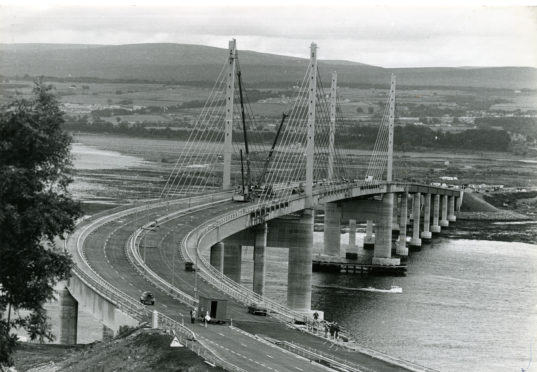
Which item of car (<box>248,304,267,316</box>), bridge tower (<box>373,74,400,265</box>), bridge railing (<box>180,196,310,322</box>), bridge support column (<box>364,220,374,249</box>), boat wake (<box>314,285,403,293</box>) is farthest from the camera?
bridge support column (<box>364,220,374,249</box>)

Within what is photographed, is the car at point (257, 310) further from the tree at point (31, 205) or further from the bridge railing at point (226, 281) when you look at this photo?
the tree at point (31, 205)

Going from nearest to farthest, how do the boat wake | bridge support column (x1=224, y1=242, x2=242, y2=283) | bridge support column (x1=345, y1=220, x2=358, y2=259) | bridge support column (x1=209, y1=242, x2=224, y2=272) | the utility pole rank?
bridge support column (x1=209, y1=242, x2=224, y2=272), bridge support column (x1=224, y1=242, x2=242, y2=283), the utility pole, the boat wake, bridge support column (x1=345, y1=220, x2=358, y2=259)

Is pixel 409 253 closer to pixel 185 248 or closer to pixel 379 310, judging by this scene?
pixel 379 310

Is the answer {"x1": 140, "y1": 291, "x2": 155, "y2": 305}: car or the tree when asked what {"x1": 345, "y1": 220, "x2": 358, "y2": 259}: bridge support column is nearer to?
{"x1": 140, "y1": 291, "x2": 155, "y2": 305}: car

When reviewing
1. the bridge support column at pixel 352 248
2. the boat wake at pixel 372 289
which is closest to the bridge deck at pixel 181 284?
the boat wake at pixel 372 289

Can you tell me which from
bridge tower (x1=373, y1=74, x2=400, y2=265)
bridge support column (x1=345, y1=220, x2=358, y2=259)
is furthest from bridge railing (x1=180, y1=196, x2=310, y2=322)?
bridge support column (x1=345, y1=220, x2=358, y2=259)

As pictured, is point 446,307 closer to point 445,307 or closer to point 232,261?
point 445,307

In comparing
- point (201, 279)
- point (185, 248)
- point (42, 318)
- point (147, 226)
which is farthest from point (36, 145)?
point (147, 226)
